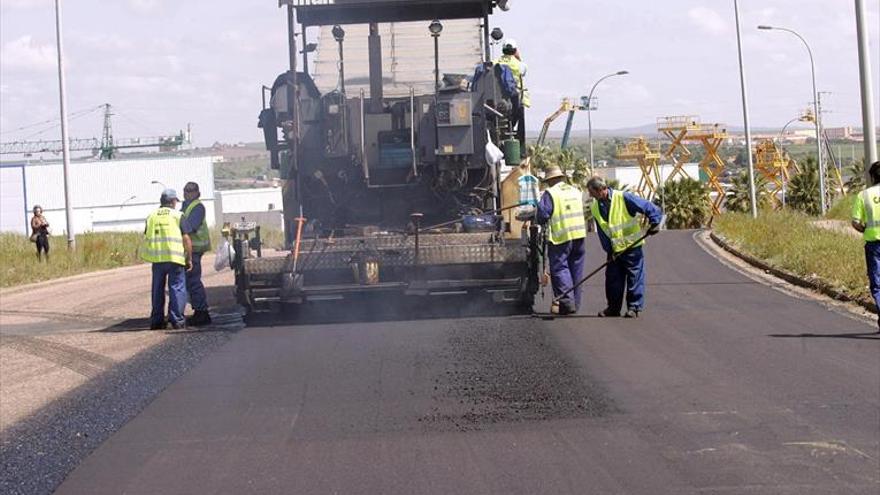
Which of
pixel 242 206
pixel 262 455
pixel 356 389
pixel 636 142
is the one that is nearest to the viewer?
pixel 262 455

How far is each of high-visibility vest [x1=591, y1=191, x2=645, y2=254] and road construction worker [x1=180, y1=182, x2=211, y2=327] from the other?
4682mm

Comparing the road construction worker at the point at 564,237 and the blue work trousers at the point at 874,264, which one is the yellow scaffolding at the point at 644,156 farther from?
the blue work trousers at the point at 874,264

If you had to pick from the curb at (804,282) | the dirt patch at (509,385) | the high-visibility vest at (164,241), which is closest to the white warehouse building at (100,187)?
the curb at (804,282)

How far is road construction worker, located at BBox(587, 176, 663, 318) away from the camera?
12633 millimetres

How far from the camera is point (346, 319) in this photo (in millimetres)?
12969

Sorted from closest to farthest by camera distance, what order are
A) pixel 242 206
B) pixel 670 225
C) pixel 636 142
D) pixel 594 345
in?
pixel 594 345 → pixel 670 225 → pixel 636 142 → pixel 242 206

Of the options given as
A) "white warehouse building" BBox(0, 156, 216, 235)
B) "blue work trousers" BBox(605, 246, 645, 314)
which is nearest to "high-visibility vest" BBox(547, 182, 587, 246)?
"blue work trousers" BBox(605, 246, 645, 314)

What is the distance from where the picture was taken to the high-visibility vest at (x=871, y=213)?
11625mm

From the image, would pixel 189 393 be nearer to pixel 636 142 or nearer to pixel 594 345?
pixel 594 345

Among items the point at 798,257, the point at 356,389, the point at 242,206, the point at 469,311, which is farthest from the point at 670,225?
the point at 356,389

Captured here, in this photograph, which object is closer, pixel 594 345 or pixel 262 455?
pixel 262 455

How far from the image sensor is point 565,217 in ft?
42.4

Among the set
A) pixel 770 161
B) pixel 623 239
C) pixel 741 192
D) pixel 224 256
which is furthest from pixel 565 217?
pixel 770 161

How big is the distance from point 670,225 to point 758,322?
56.3m
